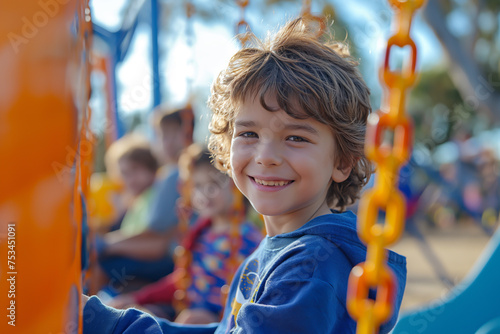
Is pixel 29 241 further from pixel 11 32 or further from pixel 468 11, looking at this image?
pixel 468 11

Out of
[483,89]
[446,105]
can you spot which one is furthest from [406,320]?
[446,105]

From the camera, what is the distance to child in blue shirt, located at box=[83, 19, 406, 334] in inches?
33.2

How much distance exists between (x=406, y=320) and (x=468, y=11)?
7.08m

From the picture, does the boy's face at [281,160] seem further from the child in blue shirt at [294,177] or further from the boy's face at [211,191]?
the boy's face at [211,191]

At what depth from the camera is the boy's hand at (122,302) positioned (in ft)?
7.47

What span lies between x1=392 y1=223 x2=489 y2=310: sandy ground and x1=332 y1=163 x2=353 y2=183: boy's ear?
2728 millimetres

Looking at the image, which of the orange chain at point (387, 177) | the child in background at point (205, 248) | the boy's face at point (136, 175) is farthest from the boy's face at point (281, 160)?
the boy's face at point (136, 175)

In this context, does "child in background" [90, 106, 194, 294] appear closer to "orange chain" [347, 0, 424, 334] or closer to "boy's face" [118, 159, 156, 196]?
"boy's face" [118, 159, 156, 196]

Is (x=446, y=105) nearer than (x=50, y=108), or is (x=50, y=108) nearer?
(x=50, y=108)

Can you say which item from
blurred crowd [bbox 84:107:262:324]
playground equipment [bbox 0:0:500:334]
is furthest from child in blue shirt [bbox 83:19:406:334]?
blurred crowd [bbox 84:107:262:324]

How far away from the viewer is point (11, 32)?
667 mm

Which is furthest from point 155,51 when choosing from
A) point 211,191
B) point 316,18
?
point 316,18

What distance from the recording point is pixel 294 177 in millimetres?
988

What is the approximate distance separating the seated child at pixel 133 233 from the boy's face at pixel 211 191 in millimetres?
603
